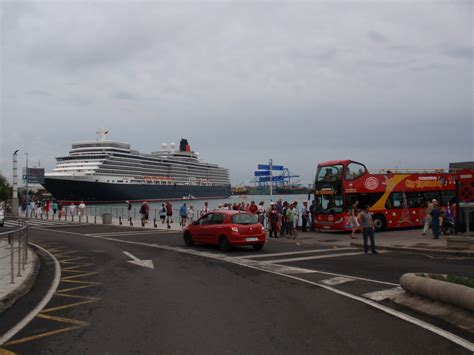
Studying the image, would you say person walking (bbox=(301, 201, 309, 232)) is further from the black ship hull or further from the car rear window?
the black ship hull

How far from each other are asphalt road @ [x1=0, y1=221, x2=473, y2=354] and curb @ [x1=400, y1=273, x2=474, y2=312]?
47 cm

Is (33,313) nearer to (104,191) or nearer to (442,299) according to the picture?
(442,299)

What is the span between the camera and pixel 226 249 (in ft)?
55.8

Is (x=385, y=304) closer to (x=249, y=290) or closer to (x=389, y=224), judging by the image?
(x=249, y=290)

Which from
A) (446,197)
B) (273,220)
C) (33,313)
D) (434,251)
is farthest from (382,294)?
(446,197)

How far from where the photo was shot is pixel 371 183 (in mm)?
25219

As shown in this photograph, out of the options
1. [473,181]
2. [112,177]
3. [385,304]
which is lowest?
[385,304]

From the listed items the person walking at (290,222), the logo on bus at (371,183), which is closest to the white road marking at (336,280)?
the person walking at (290,222)

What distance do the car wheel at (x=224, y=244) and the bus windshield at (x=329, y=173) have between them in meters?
9.70

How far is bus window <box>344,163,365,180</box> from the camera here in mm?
24750

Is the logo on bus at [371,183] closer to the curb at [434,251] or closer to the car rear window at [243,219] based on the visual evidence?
the curb at [434,251]

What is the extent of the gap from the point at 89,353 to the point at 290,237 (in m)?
18.4

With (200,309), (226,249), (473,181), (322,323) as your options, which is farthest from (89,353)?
(473,181)

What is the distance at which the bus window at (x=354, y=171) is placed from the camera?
24750mm
